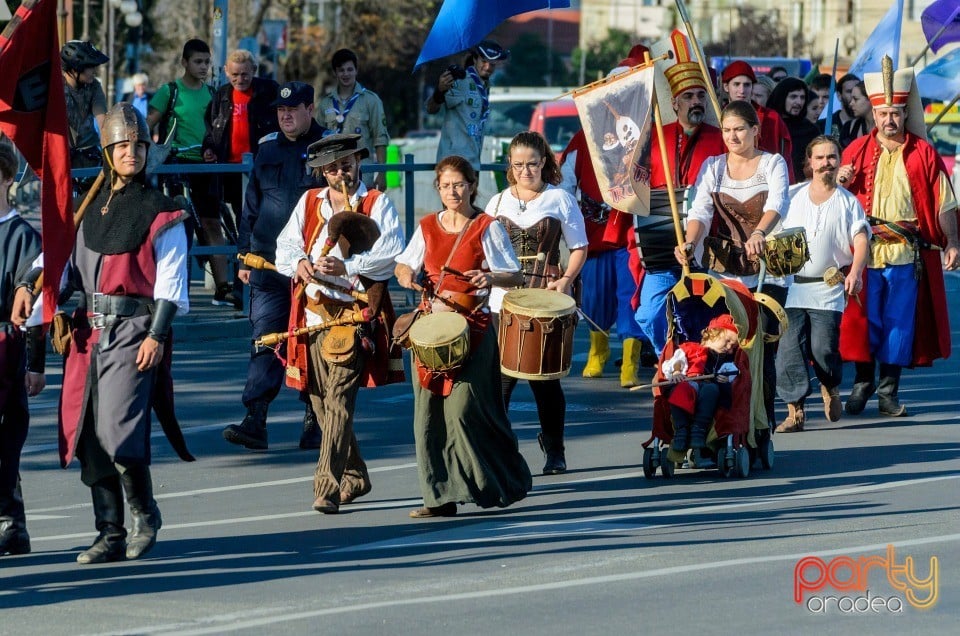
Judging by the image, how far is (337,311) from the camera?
921 cm

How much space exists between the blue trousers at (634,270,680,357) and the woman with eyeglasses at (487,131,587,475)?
1.04m

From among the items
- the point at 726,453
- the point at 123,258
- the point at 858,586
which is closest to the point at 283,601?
the point at 123,258

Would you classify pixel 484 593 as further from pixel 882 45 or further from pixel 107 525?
pixel 882 45

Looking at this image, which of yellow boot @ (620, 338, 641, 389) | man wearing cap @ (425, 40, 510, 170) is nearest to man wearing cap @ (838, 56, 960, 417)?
yellow boot @ (620, 338, 641, 389)

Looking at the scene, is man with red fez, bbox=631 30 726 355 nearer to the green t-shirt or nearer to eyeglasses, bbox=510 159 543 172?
eyeglasses, bbox=510 159 543 172

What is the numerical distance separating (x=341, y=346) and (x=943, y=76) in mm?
8808

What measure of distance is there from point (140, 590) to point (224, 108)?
9131mm

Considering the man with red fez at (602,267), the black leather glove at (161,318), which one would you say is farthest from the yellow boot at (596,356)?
the black leather glove at (161,318)

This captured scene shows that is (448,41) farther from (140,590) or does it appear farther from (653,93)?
(140,590)

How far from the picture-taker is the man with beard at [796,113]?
50.1 feet

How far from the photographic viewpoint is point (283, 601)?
23.4 feet

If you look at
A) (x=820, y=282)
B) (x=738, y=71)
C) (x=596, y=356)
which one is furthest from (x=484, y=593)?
(x=738, y=71)

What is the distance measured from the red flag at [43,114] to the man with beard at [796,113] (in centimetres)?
Answer: 856

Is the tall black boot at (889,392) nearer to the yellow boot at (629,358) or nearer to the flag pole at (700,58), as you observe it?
the yellow boot at (629,358)
